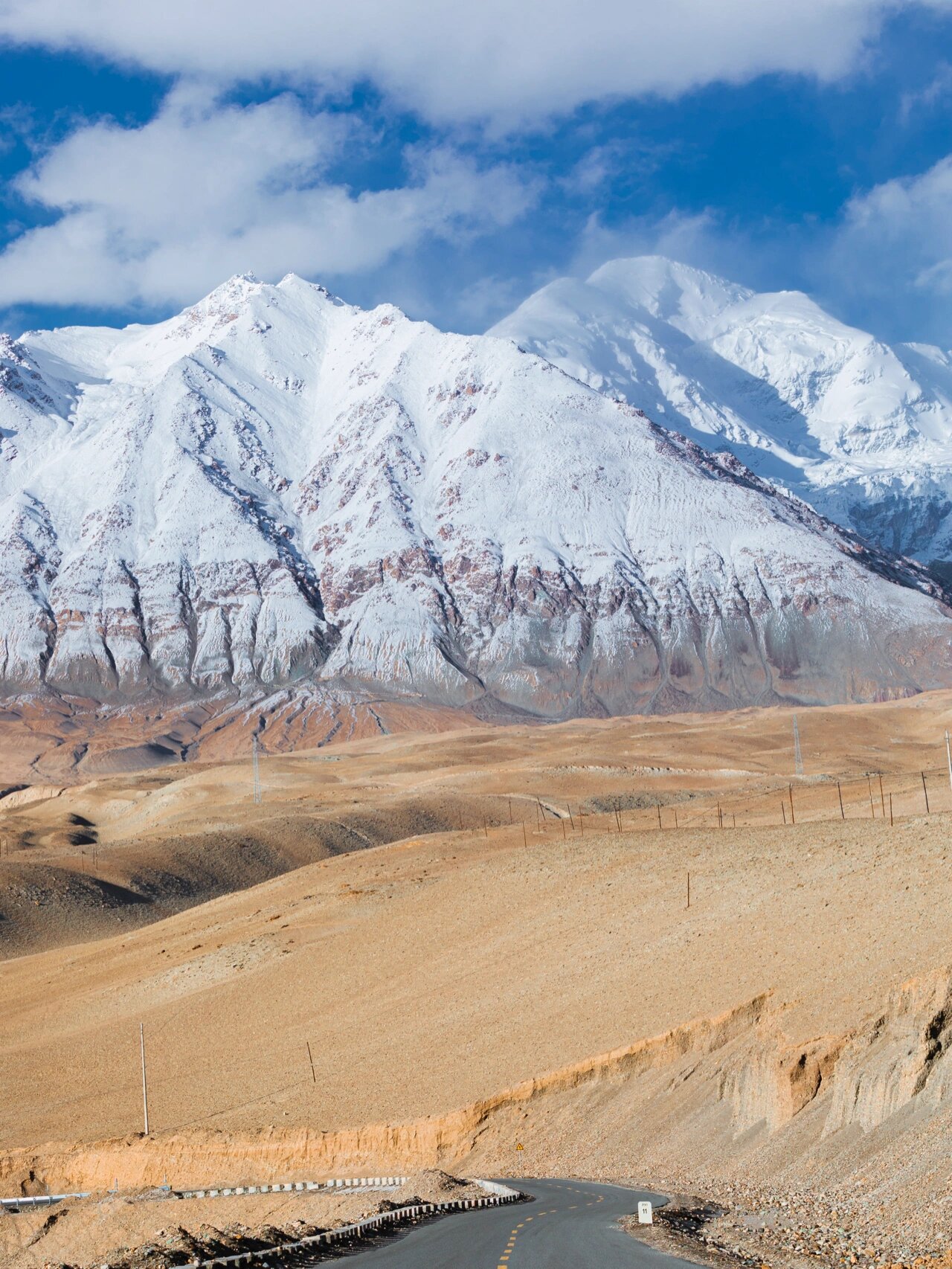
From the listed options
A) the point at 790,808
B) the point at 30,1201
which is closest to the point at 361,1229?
the point at 30,1201

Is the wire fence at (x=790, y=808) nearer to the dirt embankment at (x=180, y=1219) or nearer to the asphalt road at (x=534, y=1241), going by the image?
the dirt embankment at (x=180, y=1219)

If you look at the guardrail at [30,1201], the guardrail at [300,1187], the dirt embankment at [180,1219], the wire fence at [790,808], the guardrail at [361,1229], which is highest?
the wire fence at [790,808]

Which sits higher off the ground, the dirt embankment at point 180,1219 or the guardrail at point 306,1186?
the dirt embankment at point 180,1219

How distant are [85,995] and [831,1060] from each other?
35432 mm

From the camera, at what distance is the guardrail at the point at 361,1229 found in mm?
20141

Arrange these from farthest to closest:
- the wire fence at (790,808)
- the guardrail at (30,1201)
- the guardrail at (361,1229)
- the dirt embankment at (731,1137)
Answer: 1. the wire fence at (790,808)
2. the guardrail at (30,1201)
3. the dirt embankment at (731,1137)
4. the guardrail at (361,1229)

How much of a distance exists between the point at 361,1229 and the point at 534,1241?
305 centimetres

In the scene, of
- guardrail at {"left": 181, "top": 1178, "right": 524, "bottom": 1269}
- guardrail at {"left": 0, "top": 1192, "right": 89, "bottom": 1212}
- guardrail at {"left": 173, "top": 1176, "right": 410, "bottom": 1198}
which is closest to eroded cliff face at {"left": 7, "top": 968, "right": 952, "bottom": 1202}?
guardrail at {"left": 0, "top": 1192, "right": 89, "bottom": 1212}

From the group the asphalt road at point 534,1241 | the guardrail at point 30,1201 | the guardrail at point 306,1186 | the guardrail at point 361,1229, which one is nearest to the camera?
the asphalt road at point 534,1241

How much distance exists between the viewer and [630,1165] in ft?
85.7

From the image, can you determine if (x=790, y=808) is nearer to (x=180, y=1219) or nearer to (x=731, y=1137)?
(x=731, y=1137)

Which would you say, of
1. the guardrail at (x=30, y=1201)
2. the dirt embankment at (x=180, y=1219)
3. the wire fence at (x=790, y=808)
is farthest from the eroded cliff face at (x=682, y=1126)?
the wire fence at (x=790, y=808)

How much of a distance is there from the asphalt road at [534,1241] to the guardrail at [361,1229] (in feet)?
1.27

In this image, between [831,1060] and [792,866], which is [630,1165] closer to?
[831,1060]
